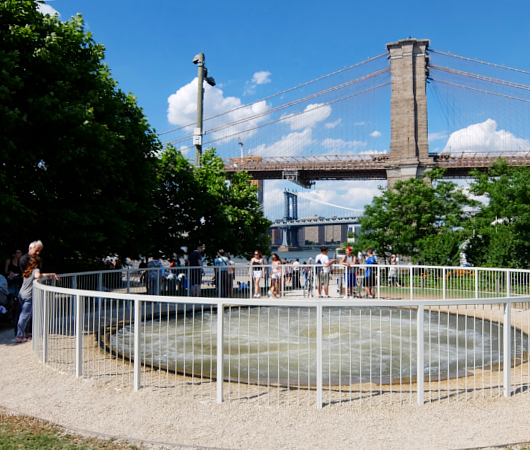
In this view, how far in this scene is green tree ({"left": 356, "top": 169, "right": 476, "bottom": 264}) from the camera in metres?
23.7

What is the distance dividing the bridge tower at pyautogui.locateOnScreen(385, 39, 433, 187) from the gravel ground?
3798 centimetres

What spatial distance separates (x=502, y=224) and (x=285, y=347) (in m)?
16.7

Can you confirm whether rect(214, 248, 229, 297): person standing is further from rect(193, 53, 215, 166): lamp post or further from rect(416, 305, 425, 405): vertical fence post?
rect(416, 305, 425, 405): vertical fence post

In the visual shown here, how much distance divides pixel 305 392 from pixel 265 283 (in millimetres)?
9893

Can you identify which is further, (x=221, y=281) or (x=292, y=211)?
(x=292, y=211)

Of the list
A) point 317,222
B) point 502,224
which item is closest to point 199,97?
point 502,224

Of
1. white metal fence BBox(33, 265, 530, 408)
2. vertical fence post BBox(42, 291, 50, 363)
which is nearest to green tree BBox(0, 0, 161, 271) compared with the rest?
white metal fence BBox(33, 265, 530, 408)

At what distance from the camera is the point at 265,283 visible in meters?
15.3

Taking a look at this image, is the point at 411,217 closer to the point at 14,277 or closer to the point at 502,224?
the point at 502,224

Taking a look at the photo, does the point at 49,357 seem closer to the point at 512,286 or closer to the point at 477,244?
the point at 512,286

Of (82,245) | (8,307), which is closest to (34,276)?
(8,307)

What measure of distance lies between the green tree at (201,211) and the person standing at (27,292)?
35.8ft

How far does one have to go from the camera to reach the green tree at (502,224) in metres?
18.6

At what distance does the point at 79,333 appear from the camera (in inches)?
239
